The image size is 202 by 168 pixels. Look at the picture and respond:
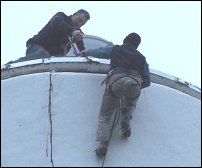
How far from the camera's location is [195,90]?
498 inches

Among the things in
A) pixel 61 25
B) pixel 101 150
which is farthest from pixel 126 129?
pixel 61 25

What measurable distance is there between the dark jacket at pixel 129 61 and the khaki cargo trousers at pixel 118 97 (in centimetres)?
21

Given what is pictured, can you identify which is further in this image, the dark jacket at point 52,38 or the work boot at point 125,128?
the dark jacket at point 52,38

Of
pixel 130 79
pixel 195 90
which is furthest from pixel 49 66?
pixel 195 90

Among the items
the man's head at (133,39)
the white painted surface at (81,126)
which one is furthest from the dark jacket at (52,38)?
the white painted surface at (81,126)

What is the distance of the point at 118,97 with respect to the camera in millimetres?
11508

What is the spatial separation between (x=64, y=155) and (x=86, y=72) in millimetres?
1558

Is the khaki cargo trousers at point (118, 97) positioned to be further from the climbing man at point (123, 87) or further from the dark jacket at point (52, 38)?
the dark jacket at point (52, 38)

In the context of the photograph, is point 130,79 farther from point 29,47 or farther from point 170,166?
point 29,47

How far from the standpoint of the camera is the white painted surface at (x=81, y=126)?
36.4ft

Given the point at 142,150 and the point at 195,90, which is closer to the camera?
the point at 142,150

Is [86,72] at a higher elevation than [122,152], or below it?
higher

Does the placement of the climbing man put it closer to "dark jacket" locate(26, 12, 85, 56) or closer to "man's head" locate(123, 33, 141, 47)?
"man's head" locate(123, 33, 141, 47)

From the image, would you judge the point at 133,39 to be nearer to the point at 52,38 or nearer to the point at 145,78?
the point at 145,78
